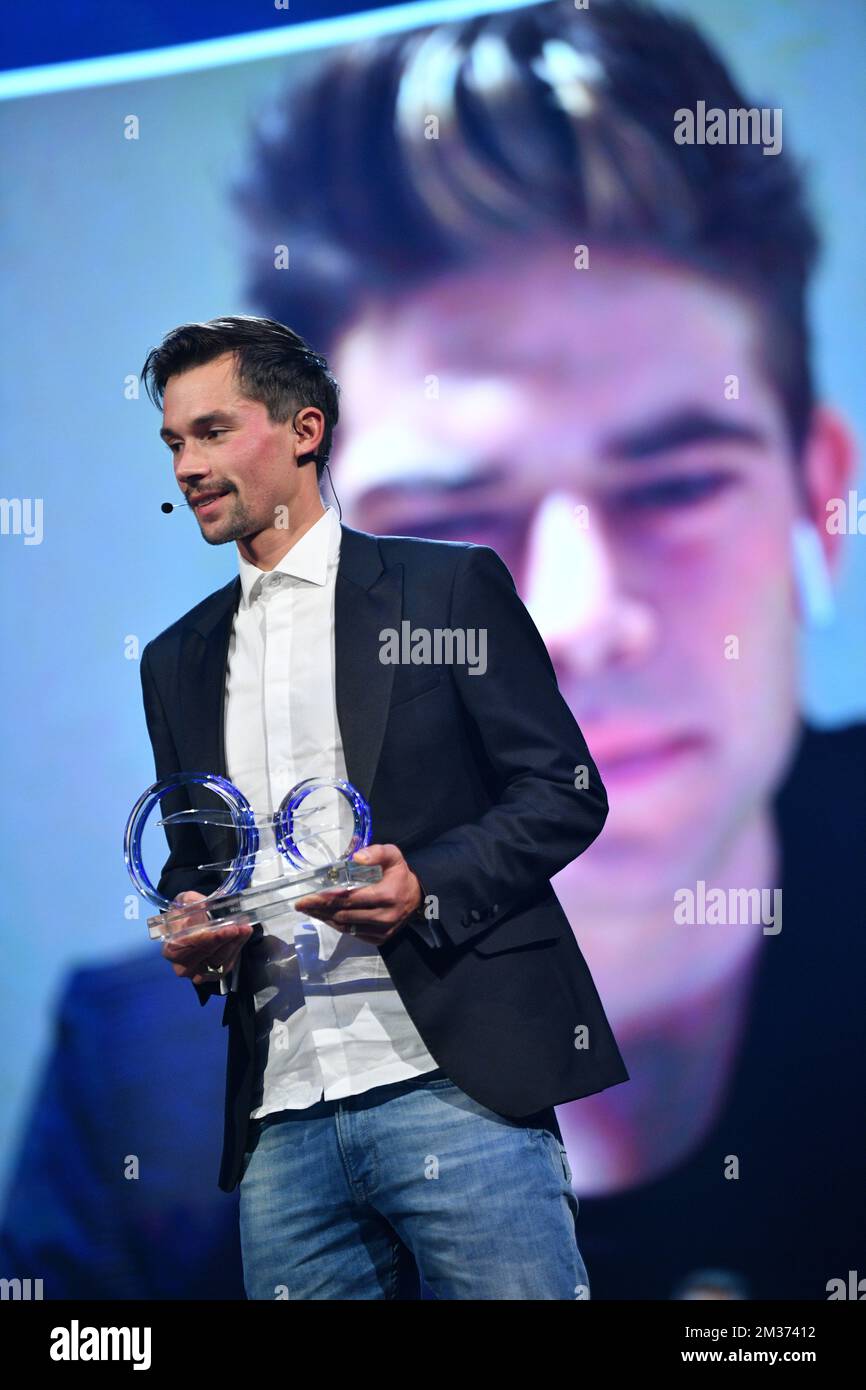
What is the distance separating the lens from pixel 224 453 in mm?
2090

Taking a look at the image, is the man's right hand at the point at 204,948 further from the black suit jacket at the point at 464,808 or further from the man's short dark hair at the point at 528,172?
the man's short dark hair at the point at 528,172

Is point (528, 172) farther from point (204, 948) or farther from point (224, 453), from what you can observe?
point (204, 948)

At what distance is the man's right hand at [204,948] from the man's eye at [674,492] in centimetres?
122

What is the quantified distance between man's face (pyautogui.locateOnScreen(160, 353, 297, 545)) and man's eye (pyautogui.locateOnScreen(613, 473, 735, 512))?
2.71ft

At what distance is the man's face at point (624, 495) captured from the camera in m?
2.70

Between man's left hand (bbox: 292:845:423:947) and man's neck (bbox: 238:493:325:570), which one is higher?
man's neck (bbox: 238:493:325:570)

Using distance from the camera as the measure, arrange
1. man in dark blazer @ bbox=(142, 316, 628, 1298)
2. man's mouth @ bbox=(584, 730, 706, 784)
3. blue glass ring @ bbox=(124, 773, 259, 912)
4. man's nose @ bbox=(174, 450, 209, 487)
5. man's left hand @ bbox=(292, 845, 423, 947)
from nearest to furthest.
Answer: man's left hand @ bbox=(292, 845, 423, 947) < man in dark blazer @ bbox=(142, 316, 628, 1298) < blue glass ring @ bbox=(124, 773, 259, 912) < man's nose @ bbox=(174, 450, 209, 487) < man's mouth @ bbox=(584, 730, 706, 784)

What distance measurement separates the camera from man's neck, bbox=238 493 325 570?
2.11m

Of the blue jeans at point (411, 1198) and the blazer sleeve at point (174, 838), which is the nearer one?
the blue jeans at point (411, 1198)

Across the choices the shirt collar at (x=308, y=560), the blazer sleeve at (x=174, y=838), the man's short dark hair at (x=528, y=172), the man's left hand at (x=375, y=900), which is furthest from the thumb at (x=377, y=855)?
the man's short dark hair at (x=528, y=172)

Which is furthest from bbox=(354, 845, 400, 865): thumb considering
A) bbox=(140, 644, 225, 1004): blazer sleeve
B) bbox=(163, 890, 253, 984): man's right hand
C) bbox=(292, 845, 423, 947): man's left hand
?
bbox=(140, 644, 225, 1004): blazer sleeve

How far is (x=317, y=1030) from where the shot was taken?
1.89 metres

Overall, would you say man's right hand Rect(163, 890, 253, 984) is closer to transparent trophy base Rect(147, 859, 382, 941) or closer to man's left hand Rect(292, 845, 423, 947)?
transparent trophy base Rect(147, 859, 382, 941)
